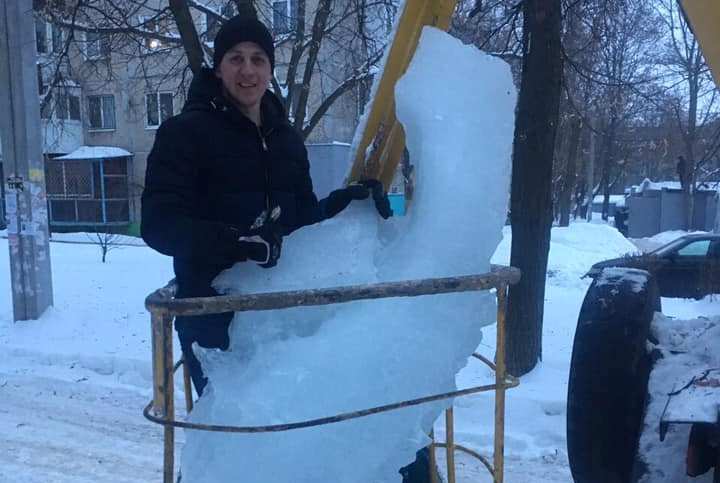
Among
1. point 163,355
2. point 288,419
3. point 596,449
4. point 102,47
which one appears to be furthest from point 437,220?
point 102,47

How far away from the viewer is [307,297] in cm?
150

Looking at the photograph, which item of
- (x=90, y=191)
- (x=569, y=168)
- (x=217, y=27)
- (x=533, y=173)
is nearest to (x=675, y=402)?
(x=533, y=173)

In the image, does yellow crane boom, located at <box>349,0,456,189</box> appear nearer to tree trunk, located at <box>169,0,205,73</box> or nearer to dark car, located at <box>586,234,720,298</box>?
tree trunk, located at <box>169,0,205,73</box>

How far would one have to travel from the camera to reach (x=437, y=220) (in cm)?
200

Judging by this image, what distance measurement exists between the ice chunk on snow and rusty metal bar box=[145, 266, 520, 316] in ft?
1.03

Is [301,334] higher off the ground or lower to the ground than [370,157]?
lower

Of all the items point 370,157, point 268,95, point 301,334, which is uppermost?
point 268,95

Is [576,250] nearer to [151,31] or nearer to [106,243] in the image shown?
[106,243]

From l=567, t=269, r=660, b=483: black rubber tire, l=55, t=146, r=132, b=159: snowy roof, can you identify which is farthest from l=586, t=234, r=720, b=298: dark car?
l=55, t=146, r=132, b=159: snowy roof

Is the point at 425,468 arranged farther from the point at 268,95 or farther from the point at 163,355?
the point at 268,95

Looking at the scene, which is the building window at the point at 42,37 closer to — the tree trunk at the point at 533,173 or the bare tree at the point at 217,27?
the bare tree at the point at 217,27

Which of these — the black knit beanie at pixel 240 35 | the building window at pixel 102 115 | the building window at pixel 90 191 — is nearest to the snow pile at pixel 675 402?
the black knit beanie at pixel 240 35

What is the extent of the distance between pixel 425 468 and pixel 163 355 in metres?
1.15

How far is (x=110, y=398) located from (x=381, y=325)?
4.01 meters
